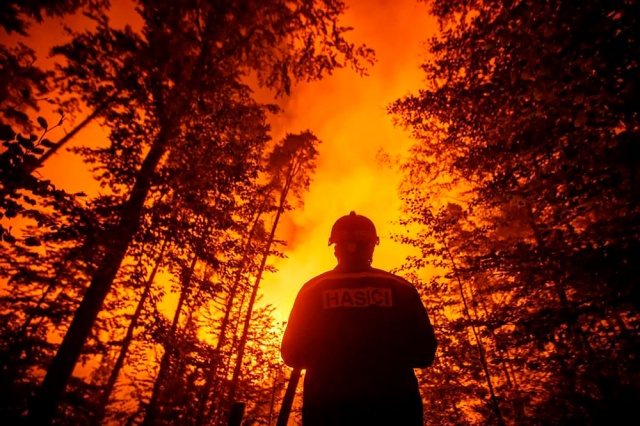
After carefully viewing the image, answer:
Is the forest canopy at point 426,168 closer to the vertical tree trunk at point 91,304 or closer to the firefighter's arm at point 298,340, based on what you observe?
the vertical tree trunk at point 91,304

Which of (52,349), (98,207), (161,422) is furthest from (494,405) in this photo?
(52,349)

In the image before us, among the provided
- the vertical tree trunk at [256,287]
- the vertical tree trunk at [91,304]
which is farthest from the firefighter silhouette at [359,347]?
the vertical tree trunk at [256,287]

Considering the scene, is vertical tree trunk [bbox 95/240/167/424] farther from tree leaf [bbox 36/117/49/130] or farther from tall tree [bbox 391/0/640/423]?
tall tree [bbox 391/0/640/423]

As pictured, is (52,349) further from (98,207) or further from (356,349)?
(356,349)

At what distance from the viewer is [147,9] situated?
23.5 ft

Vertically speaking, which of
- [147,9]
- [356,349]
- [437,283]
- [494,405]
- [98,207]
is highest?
[147,9]

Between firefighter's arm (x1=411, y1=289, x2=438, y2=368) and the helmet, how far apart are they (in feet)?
2.57

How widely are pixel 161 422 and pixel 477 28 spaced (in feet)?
46.0

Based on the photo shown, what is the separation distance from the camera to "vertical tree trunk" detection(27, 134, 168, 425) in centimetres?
588

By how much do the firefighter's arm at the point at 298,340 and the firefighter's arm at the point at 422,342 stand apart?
833mm

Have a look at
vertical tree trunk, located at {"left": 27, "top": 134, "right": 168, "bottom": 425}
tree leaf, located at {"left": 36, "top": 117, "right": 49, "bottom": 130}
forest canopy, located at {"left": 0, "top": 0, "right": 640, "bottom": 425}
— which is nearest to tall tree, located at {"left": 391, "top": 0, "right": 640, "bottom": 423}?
forest canopy, located at {"left": 0, "top": 0, "right": 640, "bottom": 425}

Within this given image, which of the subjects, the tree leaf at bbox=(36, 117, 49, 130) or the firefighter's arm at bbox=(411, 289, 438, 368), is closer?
the firefighter's arm at bbox=(411, 289, 438, 368)

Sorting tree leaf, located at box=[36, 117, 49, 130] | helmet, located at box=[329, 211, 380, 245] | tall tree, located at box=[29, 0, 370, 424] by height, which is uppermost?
tall tree, located at box=[29, 0, 370, 424]

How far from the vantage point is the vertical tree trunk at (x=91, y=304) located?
5875 mm
